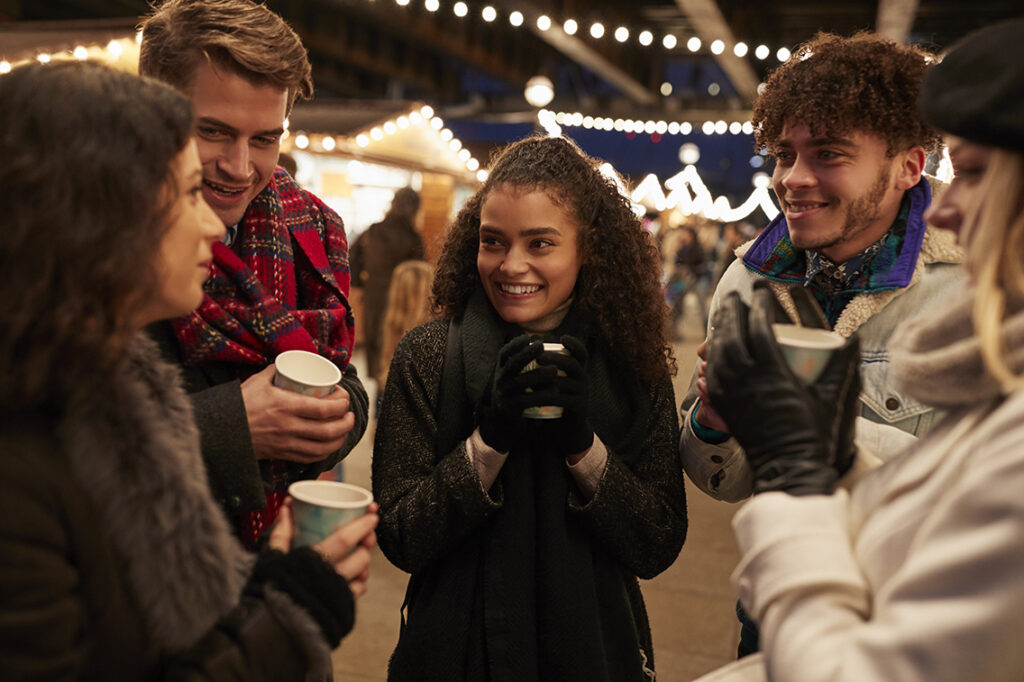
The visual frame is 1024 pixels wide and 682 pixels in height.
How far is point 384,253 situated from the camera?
6.30m

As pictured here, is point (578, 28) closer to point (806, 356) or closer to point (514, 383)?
point (514, 383)

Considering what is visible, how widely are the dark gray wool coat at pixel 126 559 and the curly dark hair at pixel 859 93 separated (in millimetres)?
1613

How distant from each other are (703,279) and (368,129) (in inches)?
313

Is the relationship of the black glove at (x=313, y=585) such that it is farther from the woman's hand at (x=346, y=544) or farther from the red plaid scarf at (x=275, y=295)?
the red plaid scarf at (x=275, y=295)

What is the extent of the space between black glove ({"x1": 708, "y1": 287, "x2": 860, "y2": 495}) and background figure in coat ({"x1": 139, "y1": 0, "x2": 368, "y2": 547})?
0.82 metres

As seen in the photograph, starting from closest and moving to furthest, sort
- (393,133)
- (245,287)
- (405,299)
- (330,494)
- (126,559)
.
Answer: (126,559), (330,494), (245,287), (405,299), (393,133)

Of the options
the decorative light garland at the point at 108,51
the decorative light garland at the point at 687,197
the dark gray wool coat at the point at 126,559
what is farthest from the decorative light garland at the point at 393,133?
the dark gray wool coat at the point at 126,559

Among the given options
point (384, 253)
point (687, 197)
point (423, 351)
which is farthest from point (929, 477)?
point (687, 197)

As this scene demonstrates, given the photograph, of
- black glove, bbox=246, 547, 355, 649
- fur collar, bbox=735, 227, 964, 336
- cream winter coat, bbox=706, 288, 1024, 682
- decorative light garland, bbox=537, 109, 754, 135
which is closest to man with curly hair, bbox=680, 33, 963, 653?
fur collar, bbox=735, 227, 964, 336

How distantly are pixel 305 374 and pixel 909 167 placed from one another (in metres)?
1.55

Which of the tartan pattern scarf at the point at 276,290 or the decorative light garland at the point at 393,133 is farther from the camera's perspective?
the decorative light garland at the point at 393,133

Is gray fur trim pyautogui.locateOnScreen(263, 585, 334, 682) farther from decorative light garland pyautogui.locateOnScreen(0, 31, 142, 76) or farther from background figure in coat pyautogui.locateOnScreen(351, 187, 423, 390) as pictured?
decorative light garland pyautogui.locateOnScreen(0, 31, 142, 76)

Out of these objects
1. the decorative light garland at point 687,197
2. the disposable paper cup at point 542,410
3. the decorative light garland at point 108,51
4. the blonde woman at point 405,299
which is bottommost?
the blonde woman at point 405,299

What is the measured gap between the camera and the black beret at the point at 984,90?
94 centimetres
